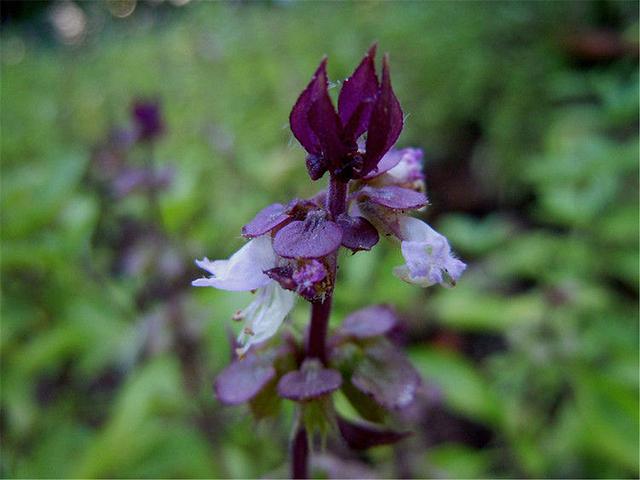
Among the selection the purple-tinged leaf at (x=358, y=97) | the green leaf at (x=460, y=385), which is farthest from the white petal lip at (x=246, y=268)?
the green leaf at (x=460, y=385)

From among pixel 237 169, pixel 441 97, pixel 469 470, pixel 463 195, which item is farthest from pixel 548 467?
pixel 441 97

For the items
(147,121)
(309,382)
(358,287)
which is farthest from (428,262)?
(358,287)

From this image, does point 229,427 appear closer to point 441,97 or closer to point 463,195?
point 463,195

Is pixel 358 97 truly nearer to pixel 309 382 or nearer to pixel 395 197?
pixel 395 197

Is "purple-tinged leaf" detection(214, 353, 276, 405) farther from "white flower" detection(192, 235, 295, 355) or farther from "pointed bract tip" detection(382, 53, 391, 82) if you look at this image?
"pointed bract tip" detection(382, 53, 391, 82)

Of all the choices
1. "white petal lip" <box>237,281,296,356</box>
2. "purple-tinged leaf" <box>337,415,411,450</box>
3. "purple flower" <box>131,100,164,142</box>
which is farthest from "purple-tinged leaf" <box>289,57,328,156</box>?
"purple flower" <box>131,100,164,142</box>

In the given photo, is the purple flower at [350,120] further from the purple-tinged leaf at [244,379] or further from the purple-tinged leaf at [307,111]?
the purple-tinged leaf at [244,379]

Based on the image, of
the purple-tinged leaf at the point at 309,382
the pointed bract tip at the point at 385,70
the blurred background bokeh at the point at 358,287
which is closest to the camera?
the pointed bract tip at the point at 385,70
